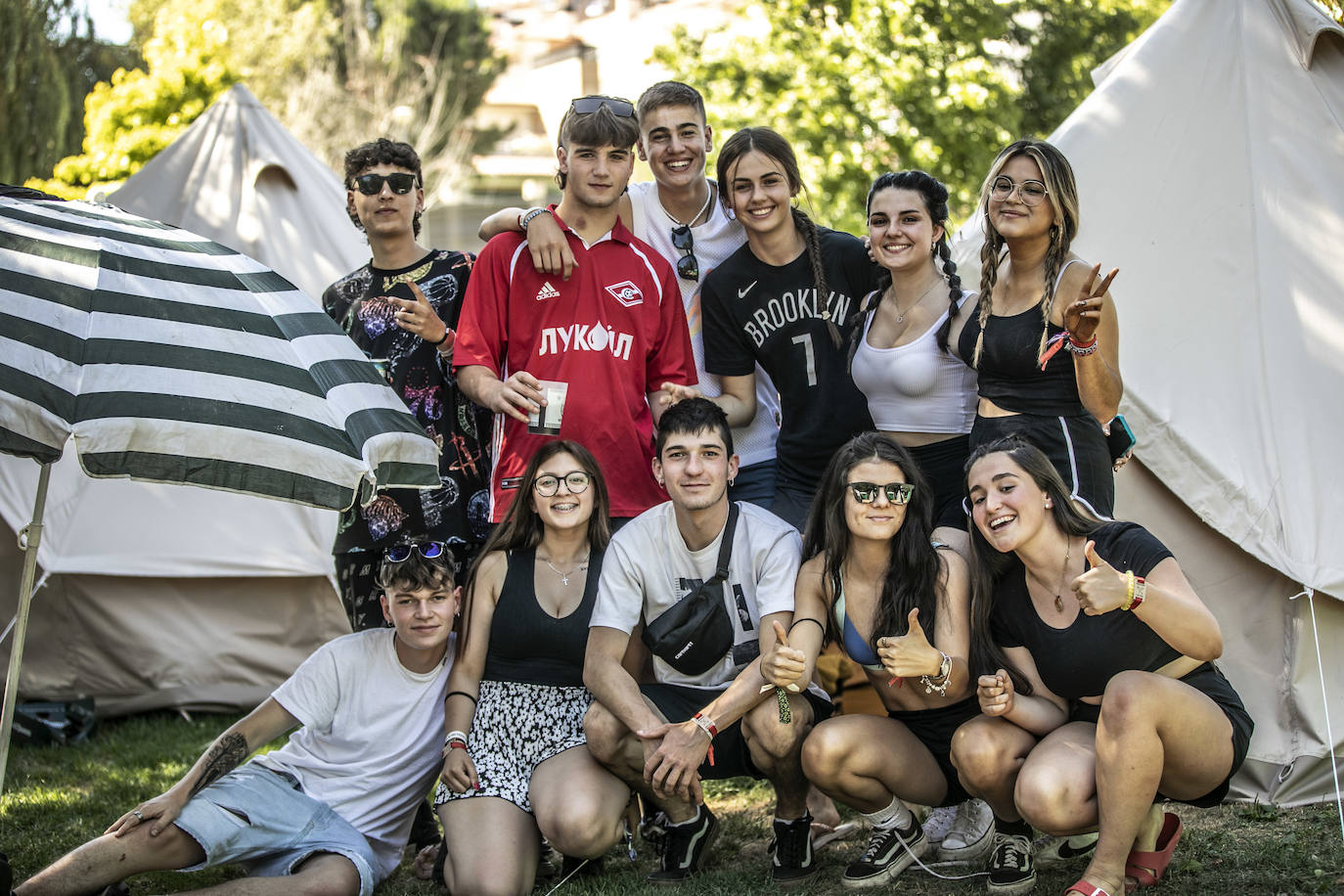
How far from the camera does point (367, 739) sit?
3.65 meters

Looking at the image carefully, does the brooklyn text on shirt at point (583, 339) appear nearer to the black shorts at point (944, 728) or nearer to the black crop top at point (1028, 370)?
Answer: the black crop top at point (1028, 370)

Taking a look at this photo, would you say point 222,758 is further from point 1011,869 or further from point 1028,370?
point 1028,370

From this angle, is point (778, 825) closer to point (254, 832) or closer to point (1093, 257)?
point (254, 832)

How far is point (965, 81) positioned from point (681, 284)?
8.82 meters

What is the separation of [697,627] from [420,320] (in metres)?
1.32

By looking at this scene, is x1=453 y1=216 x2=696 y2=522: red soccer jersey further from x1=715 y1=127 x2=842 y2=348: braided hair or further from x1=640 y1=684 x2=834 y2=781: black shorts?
x1=640 y1=684 x2=834 y2=781: black shorts

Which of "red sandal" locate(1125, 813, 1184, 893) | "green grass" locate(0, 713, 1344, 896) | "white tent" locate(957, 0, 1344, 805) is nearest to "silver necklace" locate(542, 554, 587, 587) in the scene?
"green grass" locate(0, 713, 1344, 896)

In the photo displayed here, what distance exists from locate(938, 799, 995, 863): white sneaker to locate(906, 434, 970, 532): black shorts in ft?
2.88

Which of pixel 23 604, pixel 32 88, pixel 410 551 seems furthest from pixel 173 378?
pixel 32 88

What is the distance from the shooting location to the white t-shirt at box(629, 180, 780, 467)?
4.17 m

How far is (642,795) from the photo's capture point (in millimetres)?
3703

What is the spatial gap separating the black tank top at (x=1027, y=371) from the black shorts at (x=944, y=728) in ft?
2.87

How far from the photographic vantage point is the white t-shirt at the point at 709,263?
4.17 meters

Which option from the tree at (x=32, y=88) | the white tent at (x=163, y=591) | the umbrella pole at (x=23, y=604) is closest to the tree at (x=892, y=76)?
the tree at (x=32, y=88)
